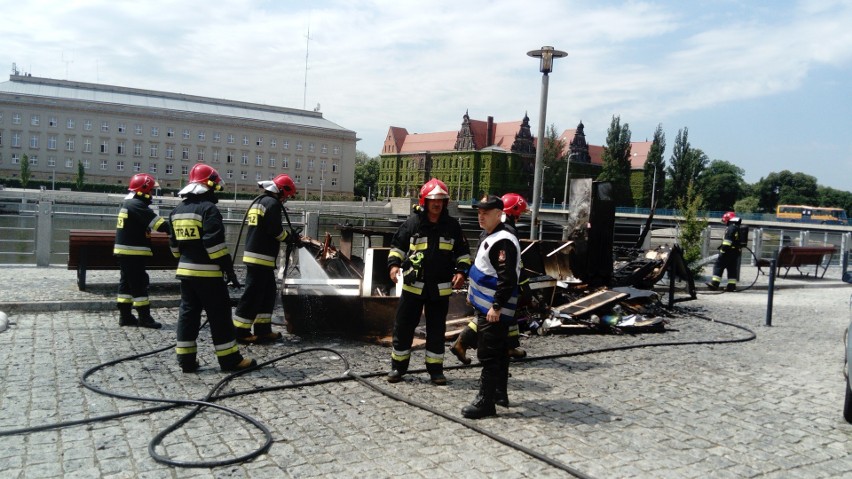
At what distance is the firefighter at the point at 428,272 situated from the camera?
6.03 m

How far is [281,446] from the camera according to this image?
4.31 m

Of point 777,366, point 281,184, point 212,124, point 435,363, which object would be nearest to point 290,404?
point 435,363

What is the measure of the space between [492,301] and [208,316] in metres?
2.79

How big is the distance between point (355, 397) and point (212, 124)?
9588 cm

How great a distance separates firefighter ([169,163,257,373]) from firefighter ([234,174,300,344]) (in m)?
1.15

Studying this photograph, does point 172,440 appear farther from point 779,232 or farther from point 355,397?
point 779,232

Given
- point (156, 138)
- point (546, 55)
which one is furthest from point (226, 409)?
point (156, 138)

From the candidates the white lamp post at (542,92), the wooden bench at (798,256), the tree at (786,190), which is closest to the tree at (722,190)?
the tree at (786,190)

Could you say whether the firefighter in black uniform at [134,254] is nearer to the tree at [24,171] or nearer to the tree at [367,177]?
the tree at [24,171]

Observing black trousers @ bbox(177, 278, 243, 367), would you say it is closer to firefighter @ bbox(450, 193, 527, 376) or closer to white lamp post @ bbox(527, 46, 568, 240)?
firefighter @ bbox(450, 193, 527, 376)

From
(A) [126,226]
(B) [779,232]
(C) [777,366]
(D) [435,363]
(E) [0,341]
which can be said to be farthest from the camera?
(B) [779,232]

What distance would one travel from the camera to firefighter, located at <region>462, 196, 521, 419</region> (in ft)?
16.9

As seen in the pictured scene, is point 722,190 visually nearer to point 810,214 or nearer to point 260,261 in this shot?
point 810,214

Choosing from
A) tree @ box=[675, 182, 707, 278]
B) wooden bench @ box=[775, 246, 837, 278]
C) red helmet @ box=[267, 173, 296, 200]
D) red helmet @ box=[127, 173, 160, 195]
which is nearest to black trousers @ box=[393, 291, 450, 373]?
red helmet @ box=[267, 173, 296, 200]
